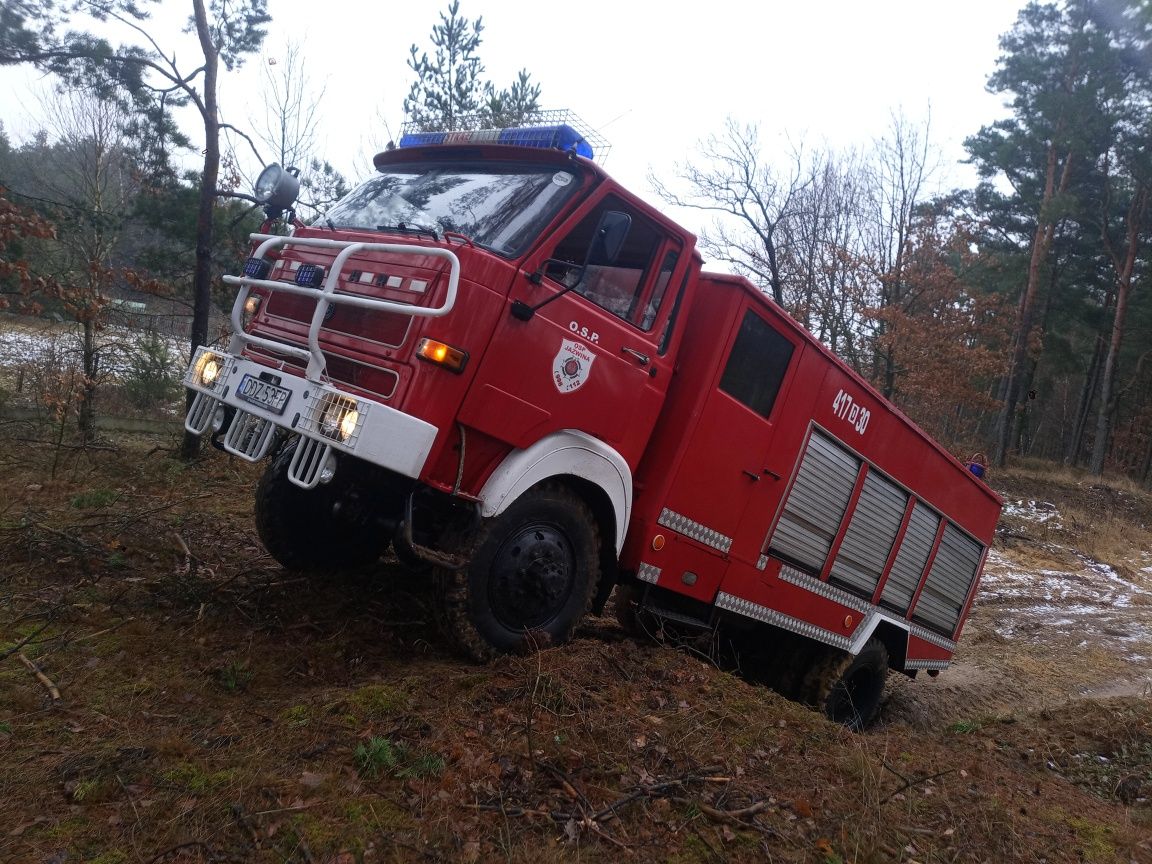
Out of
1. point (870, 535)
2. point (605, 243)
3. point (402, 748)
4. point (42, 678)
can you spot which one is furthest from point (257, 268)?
point (870, 535)

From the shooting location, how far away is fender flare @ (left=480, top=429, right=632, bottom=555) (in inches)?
155

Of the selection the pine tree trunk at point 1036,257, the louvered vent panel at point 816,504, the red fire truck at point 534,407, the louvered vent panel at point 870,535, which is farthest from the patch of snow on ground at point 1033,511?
the red fire truck at point 534,407

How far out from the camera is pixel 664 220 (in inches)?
179

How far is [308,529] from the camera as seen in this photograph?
5.39m

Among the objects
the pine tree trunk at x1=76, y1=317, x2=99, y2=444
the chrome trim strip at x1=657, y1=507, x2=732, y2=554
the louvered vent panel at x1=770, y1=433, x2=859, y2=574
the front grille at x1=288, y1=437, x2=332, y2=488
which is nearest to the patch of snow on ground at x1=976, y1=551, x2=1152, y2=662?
the louvered vent panel at x1=770, y1=433, x2=859, y2=574

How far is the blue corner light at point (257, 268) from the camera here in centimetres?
465

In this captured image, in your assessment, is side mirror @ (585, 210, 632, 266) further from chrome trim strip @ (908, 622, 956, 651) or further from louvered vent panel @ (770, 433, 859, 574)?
chrome trim strip @ (908, 622, 956, 651)

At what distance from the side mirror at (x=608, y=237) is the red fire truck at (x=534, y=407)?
18 mm

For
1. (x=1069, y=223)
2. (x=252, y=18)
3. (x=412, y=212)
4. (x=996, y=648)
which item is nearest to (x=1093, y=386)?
(x=1069, y=223)

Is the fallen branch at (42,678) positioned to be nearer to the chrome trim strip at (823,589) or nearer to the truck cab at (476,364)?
the truck cab at (476,364)

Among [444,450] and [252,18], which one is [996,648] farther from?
[252,18]

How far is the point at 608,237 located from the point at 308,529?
2.91 metres

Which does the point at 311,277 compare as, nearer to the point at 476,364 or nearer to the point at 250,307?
the point at 250,307

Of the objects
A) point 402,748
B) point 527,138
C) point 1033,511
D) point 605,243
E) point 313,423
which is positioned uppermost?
point 1033,511
